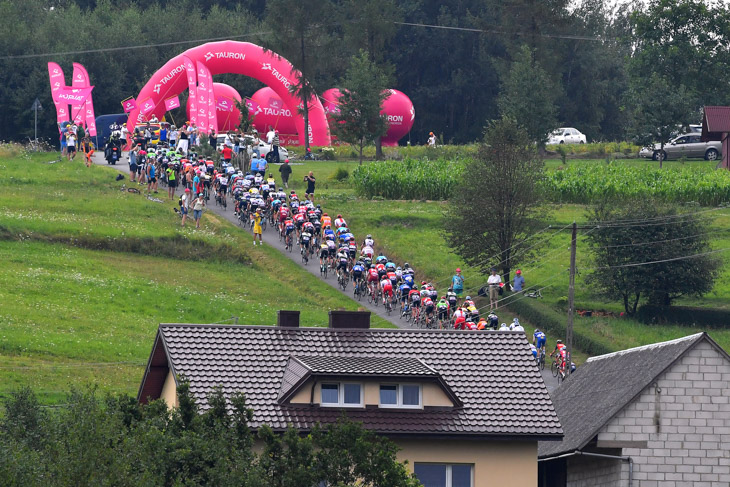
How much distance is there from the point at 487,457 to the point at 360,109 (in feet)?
177

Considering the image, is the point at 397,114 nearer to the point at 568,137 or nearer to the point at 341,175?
the point at 568,137

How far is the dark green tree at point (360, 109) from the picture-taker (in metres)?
81.9

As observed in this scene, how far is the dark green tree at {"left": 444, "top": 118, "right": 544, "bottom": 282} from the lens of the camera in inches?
2367

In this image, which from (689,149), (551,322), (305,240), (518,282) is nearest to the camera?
(551,322)

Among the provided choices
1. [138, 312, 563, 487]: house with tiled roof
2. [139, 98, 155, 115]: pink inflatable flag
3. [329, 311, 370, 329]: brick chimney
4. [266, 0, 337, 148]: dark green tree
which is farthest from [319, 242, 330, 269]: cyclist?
Result: [266, 0, 337, 148]: dark green tree

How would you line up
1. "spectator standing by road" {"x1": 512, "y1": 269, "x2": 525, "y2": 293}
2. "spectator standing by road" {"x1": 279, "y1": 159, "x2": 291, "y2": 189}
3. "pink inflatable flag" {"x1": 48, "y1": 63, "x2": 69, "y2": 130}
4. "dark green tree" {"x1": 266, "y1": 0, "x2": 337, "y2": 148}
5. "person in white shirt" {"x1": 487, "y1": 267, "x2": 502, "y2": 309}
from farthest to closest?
"dark green tree" {"x1": 266, "y1": 0, "x2": 337, "y2": 148}
"pink inflatable flag" {"x1": 48, "y1": 63, "x2": 69, "y2": 130}
"spectator standing by road" {"x1": 279, "y1": 159, "x2": 291, "y2": 189}
"spectator standing by road" {"x1": 512, "y1": 269, "x2": 525, "y2": 293}
"person in white shirt" {"x1": 487, "y1": 267, "x2": 502, "y2": 309}

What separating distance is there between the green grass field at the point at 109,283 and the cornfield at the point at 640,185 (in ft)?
57.3

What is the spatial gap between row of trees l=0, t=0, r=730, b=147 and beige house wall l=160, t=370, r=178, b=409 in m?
54.3

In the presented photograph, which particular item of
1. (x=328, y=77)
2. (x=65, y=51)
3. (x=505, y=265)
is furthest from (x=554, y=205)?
(x=65, y=51)

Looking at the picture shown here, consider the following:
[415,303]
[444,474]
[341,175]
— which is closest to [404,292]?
[415,303]

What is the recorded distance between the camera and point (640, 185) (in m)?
73.1

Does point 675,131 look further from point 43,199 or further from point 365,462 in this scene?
point 365,462

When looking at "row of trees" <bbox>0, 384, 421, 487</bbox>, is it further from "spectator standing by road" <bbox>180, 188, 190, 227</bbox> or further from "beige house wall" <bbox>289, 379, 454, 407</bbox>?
"spectator standing by road" <bbox>180, 188, 190, 227</bbox>

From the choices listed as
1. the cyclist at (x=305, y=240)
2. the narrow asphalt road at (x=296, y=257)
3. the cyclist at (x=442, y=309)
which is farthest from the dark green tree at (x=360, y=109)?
the cyclist at (x=442, y=309)
